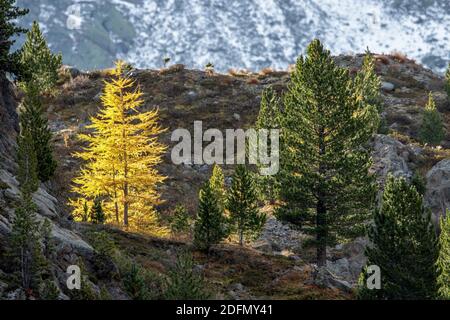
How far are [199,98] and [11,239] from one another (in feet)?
163

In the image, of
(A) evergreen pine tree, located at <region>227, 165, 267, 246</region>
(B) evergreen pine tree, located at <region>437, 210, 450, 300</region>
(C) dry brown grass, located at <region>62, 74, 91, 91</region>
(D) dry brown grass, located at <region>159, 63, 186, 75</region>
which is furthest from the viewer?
(D) dry brown grass, located at <region>159, 63, 186, 75</region>

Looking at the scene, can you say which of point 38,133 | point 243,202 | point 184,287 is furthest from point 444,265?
point 38,133

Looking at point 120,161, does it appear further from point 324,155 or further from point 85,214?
point 324,155

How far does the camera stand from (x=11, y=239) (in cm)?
1548

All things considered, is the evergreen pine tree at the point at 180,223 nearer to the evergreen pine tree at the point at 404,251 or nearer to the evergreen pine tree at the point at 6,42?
the evergreen pine tree at the point at 404,251

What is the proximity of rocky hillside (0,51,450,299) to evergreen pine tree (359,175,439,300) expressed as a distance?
3206 millimetres

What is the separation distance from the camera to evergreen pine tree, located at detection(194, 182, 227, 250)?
28203 mm

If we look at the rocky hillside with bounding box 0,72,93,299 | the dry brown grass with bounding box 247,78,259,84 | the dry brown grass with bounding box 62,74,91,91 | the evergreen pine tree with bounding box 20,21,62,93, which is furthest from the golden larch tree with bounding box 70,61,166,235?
the dry brown grass with bounding box 247,78,259,84

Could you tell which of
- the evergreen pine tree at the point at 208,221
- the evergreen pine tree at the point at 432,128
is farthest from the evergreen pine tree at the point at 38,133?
the evergreen pine tree at the point at 432,128

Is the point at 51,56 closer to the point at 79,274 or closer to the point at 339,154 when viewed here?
the point at 339,154

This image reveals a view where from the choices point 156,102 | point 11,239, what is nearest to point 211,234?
point 11,239

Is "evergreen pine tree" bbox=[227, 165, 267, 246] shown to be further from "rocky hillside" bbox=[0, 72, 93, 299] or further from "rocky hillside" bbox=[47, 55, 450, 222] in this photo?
"rocky hillside" bbox=[47, 55, 450, 222]

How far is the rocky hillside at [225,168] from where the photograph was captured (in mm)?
22188

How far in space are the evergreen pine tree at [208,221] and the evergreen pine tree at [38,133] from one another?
7978 millimetres
